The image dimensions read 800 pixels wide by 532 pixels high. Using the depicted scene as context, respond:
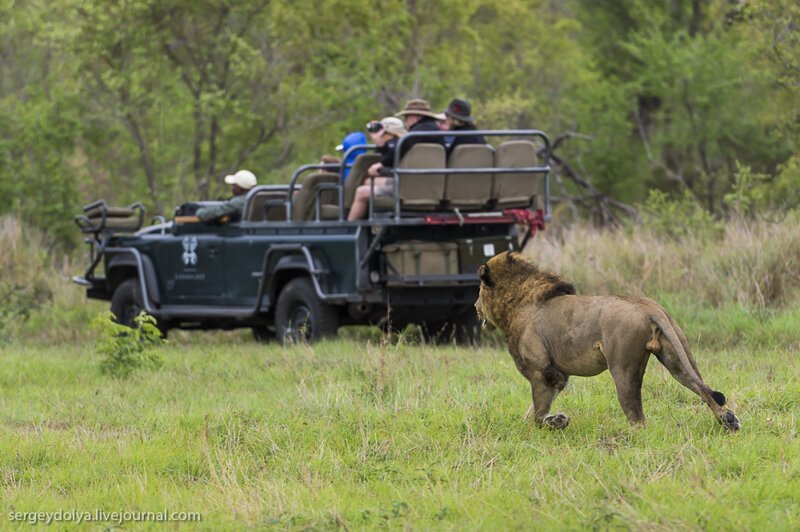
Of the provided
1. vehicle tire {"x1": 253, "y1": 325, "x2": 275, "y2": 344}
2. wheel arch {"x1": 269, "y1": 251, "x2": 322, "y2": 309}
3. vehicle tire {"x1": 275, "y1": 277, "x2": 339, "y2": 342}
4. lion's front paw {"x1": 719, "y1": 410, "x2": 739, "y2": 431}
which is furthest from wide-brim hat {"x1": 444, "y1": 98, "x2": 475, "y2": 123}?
lion's front paw {"x1": 719, "y1": 410, "x2": 739, "y2": 431}

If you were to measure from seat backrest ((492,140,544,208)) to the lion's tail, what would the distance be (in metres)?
6.49

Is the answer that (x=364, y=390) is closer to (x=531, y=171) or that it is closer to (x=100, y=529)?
(x=100, y=529)

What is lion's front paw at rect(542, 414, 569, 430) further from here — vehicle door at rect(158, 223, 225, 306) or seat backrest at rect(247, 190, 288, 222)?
vehicle door at rect(158, 223, 225, 306)

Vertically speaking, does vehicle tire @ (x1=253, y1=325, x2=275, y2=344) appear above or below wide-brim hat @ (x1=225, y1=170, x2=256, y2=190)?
below

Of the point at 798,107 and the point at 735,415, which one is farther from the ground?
the point at 798,107

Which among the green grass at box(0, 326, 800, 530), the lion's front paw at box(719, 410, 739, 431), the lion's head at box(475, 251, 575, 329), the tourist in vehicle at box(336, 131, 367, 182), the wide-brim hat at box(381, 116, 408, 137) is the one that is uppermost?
the wide-brim hat at box(381, 116, 408, 137)

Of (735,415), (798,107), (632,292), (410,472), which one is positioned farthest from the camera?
(798,107)

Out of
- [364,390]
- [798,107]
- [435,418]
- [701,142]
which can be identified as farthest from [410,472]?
[701,142]

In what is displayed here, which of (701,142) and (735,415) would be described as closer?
(735,415)

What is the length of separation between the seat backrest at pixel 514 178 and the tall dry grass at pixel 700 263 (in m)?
0.98

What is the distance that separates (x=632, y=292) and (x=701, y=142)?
57.4ft

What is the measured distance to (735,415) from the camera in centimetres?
791

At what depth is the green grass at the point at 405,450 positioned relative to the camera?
637 centimetres

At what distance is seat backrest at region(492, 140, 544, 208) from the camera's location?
14.0 metres
